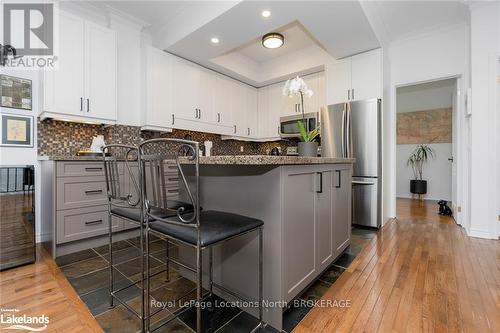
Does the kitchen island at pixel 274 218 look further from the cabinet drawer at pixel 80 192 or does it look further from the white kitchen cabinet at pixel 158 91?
the white kitchen cabinet at pixel 158 91

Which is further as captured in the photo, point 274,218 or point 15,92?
point 15,92

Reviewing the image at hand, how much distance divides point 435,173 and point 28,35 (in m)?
7.59

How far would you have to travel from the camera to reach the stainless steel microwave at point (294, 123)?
4020mm

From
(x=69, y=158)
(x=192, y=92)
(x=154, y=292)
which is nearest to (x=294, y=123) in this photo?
(x=192, y=92)

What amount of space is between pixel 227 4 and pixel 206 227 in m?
2.38

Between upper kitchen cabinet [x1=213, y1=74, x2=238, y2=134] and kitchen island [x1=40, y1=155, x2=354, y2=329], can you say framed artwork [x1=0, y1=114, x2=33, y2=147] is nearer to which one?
kitchen island [x1=40, y1=155, x2=354, y2=329]

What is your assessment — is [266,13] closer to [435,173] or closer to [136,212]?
[136,212]

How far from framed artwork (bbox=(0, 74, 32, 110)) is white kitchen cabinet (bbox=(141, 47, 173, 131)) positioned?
1189 millimetres

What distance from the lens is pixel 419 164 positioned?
565 centimetres

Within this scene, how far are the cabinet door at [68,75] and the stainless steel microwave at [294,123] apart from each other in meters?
3.10

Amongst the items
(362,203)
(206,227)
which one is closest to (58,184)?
(206,227)

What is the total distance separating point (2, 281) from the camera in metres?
1.80

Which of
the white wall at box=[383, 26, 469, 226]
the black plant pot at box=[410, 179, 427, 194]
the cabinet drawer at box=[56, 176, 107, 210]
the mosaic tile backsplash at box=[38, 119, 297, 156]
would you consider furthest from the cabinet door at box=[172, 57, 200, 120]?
the black plant pot at box=[410, 179, 427, 194]

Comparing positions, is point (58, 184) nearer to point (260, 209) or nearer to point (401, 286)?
point (260, 209)
